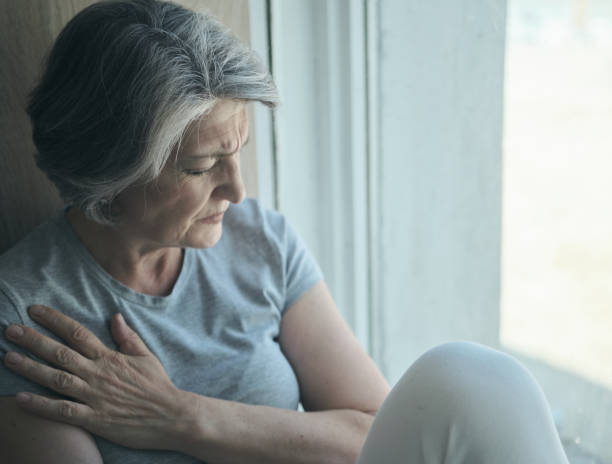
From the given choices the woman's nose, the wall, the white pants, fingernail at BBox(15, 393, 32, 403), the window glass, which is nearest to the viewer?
the white pants

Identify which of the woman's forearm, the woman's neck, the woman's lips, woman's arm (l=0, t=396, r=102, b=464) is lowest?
the woman's forearm

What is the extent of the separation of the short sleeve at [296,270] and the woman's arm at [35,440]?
0.49 m

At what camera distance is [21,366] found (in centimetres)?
102

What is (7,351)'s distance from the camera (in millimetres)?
1029

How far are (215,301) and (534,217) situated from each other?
78cm

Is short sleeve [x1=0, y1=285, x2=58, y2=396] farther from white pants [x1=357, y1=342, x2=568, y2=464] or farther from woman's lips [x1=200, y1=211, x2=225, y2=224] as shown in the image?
white pants [x1=357, y1=342, x2=568, y2=464]

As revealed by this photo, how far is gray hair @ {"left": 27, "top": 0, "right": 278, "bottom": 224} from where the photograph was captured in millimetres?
1001

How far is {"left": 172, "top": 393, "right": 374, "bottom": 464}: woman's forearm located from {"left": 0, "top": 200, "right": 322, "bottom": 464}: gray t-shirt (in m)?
0.05

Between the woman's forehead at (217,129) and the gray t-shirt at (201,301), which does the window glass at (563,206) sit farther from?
the woman's forehead at (217,129)

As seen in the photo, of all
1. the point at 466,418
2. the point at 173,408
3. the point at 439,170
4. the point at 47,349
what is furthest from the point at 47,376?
the point at 439,170

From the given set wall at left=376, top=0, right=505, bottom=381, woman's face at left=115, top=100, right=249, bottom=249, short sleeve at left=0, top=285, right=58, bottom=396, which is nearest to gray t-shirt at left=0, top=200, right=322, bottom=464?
short sleeve at left=0, top=285, right=58, bottom=396

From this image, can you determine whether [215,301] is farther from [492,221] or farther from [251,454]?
[492,221]

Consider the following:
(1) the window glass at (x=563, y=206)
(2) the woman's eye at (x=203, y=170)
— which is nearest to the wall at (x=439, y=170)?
(1) the window glass at (x=563, y=206)

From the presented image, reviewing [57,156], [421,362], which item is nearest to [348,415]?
[421,362]
